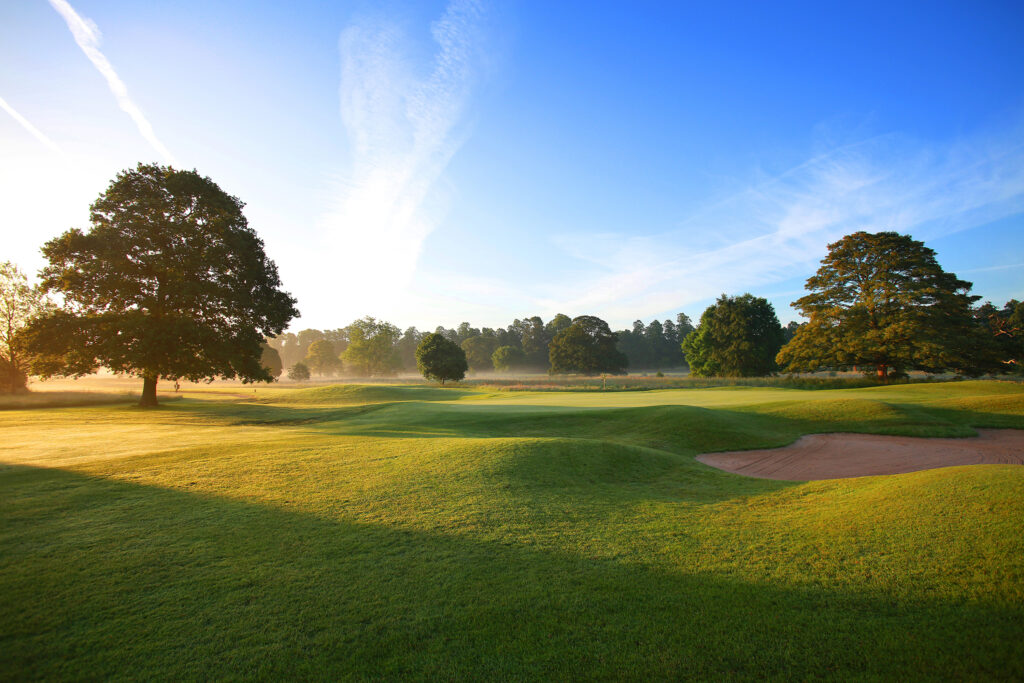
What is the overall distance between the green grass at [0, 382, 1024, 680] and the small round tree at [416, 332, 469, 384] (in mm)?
46755

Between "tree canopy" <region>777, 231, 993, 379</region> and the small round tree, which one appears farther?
the small round tree

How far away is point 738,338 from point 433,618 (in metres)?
61.2

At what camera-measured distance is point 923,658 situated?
2.74 m

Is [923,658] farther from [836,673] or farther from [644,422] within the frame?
[644,422]

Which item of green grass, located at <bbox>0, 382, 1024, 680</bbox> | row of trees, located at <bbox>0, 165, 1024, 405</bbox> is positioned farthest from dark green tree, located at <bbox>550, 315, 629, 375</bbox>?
green grass, located at <bbox>0, 382, 1024, 680</bbox>

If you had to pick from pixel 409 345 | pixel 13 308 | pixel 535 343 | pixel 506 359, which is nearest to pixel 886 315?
pixel 13 308

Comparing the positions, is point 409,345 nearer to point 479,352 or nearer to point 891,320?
point 479,352

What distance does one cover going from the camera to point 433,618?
11.0ft

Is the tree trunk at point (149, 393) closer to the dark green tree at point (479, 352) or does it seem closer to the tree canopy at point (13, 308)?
the tree canopy at point (13, 308)

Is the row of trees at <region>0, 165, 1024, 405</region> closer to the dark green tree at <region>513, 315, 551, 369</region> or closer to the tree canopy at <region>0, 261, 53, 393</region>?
the tree canopy at <region>0, 261, 53, 393</region>

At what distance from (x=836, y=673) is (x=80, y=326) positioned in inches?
1260

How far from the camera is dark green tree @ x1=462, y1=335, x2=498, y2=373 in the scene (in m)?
110

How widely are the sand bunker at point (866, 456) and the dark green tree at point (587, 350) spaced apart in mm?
63494

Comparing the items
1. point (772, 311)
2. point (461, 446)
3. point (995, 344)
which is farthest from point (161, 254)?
point (772, 311)
